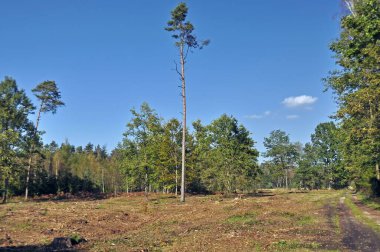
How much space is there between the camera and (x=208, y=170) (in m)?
64.3

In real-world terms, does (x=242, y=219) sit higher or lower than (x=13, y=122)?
lower

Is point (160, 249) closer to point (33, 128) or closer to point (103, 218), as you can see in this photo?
point (103, 218)

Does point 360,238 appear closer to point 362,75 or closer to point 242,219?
point 242,219

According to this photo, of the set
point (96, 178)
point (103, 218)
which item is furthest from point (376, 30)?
point (96, 178)

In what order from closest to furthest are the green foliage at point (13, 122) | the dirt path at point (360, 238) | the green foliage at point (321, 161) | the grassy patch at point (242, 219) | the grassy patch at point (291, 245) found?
the dirt path at point (360, 238)
the grassy patch at point (291, 245)
the grassy patch at point (242, 219)
the green foliage at point (13, 122)
the green foliage at point (321, 161)

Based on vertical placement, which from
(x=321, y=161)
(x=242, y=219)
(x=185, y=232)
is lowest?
(x=185, y=232)

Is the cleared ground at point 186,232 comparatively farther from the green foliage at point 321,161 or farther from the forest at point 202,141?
the green foliage at point 321,161

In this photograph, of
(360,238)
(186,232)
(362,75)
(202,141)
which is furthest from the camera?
(202,141)

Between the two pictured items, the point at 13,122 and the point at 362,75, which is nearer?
the point at 362,75

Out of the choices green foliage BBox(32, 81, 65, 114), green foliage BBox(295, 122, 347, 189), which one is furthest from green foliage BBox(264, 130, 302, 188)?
green foliage BBox(32, 81, 65, 114)

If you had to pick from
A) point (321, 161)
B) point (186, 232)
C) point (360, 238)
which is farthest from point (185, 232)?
point (321, 161)

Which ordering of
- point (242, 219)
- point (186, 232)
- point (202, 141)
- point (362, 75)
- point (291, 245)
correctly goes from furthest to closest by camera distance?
point (202, 141) < point (362, 75) < point (242, 219) < point (186, 232) < point (291, 245)

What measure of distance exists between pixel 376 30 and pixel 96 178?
96992 mm

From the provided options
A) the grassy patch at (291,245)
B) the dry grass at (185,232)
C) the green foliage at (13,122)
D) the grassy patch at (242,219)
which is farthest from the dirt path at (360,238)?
the green foliage at (13,122)
